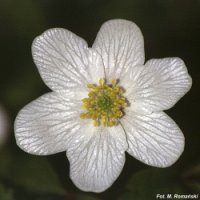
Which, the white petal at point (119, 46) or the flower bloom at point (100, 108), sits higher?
the white petal at point (119, 46)

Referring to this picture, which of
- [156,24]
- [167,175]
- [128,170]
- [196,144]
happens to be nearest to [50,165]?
[128,170]

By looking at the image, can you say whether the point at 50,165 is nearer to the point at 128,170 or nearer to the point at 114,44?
the point at 128,170

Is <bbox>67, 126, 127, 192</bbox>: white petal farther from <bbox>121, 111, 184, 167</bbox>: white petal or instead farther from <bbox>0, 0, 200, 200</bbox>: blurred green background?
<bbox>0, 0, 200, 200</bbox>: blurred green background

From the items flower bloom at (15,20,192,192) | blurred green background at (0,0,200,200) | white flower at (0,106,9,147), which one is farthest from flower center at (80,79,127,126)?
white flower at (0,106,9,147)

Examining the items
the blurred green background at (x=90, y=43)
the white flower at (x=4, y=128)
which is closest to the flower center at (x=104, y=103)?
the blurred green background at (x=90, y=43)

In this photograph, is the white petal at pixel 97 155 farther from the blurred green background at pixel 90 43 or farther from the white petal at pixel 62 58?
the blurred green background at pixel 90 43

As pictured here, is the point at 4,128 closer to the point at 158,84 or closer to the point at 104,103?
the point at 104,103

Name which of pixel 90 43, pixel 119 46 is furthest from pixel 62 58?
pixel 90 43
